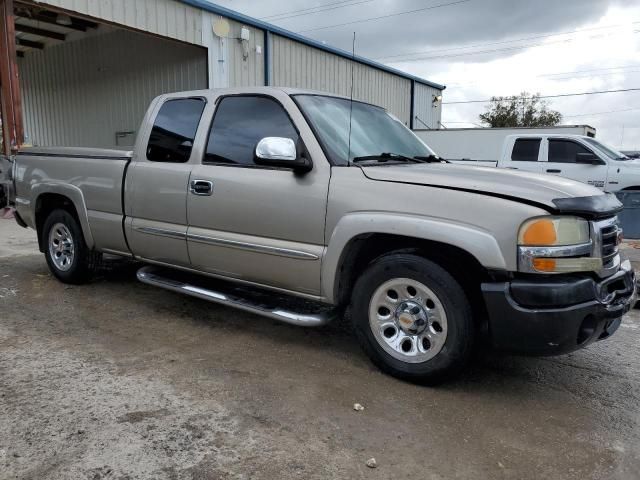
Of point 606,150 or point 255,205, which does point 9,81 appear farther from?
point 606,150

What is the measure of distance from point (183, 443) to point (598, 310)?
2.29m

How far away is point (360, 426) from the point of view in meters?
2.88

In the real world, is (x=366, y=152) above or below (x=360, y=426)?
above

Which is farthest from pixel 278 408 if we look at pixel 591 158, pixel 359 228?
pixel 591 158

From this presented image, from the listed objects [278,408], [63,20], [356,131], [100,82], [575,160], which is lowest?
[278,408]

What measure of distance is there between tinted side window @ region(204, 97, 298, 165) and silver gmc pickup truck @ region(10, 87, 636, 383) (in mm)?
11

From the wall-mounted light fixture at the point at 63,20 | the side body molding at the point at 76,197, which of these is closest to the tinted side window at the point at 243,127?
the side body molding at the point at 76,197

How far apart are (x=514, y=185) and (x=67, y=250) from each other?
15.1 feet

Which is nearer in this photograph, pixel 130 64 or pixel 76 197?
pixel 76 197

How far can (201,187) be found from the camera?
4.18 m

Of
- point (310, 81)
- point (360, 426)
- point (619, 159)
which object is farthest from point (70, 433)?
point (310, 81)

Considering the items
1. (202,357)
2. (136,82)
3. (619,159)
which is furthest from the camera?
(136,82)

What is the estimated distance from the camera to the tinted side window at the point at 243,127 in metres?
3.96

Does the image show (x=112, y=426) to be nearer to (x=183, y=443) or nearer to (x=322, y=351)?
(x=183, y=443)
